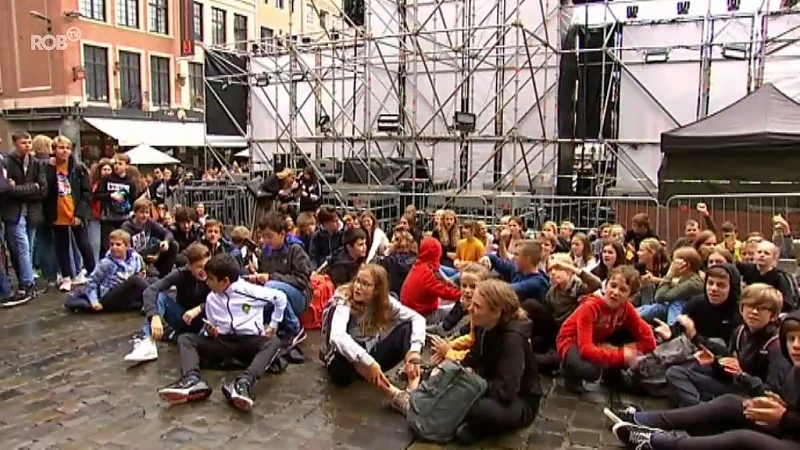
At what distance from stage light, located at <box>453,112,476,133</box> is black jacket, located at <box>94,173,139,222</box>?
711 cm

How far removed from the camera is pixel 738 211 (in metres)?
9.80

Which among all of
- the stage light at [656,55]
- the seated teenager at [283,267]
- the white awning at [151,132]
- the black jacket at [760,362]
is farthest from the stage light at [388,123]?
the white awning at [151,132]

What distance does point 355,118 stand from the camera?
19.4 meters

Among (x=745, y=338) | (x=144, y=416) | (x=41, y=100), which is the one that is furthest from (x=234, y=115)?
(x=745, y=338)

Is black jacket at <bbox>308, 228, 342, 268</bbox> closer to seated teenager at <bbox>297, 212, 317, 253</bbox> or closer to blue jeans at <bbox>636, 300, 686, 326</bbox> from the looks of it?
seated teenager at <bbox>297, 212, 317, 253</bbox>

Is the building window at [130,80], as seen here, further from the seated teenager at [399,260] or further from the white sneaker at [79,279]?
the seated teenager at [399,260]

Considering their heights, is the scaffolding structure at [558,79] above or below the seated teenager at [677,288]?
above

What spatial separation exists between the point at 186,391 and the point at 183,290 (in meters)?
1.49

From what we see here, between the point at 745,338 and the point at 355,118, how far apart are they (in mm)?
15880

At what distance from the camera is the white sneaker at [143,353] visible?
5.92 meters

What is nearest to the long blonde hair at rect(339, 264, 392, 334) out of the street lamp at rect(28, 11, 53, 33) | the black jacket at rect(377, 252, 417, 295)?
the black jacket at rect(377, 252, 417, 295)

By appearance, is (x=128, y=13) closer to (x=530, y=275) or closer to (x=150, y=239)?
(x=150, y=239)

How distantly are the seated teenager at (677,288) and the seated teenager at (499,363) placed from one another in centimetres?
199

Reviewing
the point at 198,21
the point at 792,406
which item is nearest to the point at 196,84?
the point at 198,21
